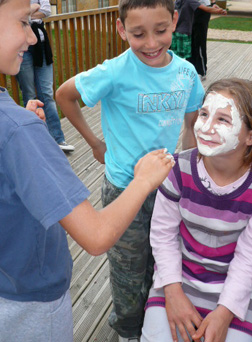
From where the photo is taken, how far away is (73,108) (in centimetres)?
189

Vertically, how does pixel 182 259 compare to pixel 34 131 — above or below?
below

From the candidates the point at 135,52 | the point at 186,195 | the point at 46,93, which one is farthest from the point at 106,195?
the point at 46,93

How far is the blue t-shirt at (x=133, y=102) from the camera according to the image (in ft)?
5.45

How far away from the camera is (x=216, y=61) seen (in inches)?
342

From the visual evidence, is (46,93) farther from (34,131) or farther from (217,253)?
(34,131)

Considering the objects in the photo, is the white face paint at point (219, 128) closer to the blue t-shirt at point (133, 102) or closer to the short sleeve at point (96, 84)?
the blue t-shirt at point (133, 102)

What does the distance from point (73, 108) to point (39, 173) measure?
3.37 feet

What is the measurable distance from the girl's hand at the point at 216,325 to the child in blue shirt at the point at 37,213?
0.50 m

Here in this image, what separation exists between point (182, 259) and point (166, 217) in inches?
7.6

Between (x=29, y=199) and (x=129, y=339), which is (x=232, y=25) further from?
(x=29, y=199)

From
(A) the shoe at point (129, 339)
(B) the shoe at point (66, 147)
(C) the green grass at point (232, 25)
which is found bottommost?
(C) the green grass at point (232, 25)

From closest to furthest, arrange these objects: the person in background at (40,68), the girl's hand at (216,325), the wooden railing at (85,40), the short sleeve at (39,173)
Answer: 1. the short sleeve at (39,173)
2. the girl's hand at (216,325)
3. the person in background at (40,68)
4. the wooden railing at (85,40)

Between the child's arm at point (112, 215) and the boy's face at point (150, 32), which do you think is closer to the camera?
the child's arm at point (112, 215)

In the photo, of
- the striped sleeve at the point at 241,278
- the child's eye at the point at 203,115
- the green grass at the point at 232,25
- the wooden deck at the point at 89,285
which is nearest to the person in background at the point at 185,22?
the wooden deck at the point at 89,285
